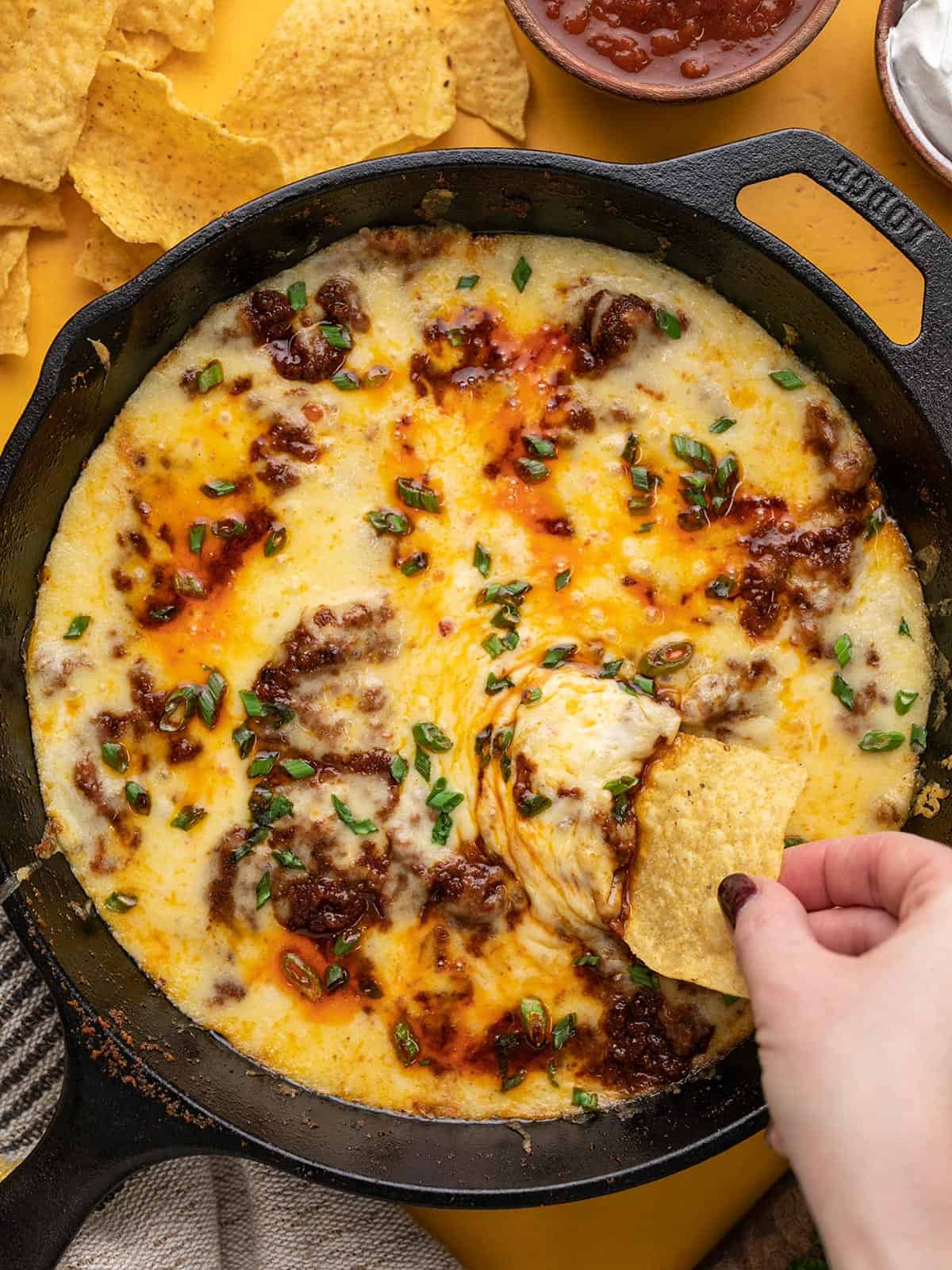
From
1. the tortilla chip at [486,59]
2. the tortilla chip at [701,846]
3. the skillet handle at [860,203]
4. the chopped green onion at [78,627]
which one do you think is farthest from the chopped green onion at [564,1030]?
the tortilla chip at [486,59]

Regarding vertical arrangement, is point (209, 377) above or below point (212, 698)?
above

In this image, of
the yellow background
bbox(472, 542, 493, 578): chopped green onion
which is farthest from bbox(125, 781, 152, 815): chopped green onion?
the yellow background

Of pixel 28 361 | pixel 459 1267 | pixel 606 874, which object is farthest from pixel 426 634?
pixel 459 1267

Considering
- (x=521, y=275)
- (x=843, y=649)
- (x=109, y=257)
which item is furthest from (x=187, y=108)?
(x=843, y=649)

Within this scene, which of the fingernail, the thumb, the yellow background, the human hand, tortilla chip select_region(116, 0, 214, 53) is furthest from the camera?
the yellow background

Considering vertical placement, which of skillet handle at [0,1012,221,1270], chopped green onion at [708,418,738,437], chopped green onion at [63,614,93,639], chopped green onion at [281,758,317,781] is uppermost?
chopped green onion at [708,418,738,437]

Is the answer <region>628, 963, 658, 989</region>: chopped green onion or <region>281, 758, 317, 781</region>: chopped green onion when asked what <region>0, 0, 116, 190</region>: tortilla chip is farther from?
<region>628, 963, 658, 989</region>: chopped green onion

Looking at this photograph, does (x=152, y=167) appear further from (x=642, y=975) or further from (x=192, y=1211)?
(x=192, y=1211)
